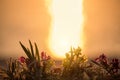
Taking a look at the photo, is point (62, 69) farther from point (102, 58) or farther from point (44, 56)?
point (102, 58)

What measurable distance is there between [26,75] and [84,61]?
723 millimetres

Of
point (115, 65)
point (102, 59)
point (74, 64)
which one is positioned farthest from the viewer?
point (102, 59)

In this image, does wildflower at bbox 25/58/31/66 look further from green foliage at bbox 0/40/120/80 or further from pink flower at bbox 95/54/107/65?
pink flower at bbox 95/54/107/65

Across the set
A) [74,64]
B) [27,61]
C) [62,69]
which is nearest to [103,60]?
[74,64]

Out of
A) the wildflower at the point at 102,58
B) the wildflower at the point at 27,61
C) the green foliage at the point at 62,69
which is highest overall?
the wildflower at the point at 102,58

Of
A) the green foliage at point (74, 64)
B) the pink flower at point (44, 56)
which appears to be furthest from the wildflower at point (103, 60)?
the pink flower at point (44, 56)

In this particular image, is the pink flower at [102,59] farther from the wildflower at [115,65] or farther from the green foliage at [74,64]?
the green foliage at [74,64]

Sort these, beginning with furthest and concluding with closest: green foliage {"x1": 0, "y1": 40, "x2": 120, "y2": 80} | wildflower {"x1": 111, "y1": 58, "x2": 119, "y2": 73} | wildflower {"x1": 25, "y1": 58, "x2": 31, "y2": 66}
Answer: wildflower {"x1": 111, "y1": 58, "x2": 119, "y2": 73} < wildflower {"x1": 25, "y1": 58, "x2": 31, "y2": 66} < green foliage {"x1": 0, "y1": 40, "x2": 120, "y2": 80}

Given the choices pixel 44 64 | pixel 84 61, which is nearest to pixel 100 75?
pixel 84 61

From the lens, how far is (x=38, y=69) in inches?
261

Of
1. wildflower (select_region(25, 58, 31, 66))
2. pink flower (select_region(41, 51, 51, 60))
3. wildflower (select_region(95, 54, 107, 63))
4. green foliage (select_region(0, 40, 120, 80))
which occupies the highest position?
pink flower (select_region(41, 51, 51, 60))

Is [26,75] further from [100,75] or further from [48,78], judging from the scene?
[100,75]

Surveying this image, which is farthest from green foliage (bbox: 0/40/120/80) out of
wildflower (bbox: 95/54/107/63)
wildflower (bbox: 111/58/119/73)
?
wildflower (bbox: 95/54/107/63)

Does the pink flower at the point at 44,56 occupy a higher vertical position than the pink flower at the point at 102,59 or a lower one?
higher
